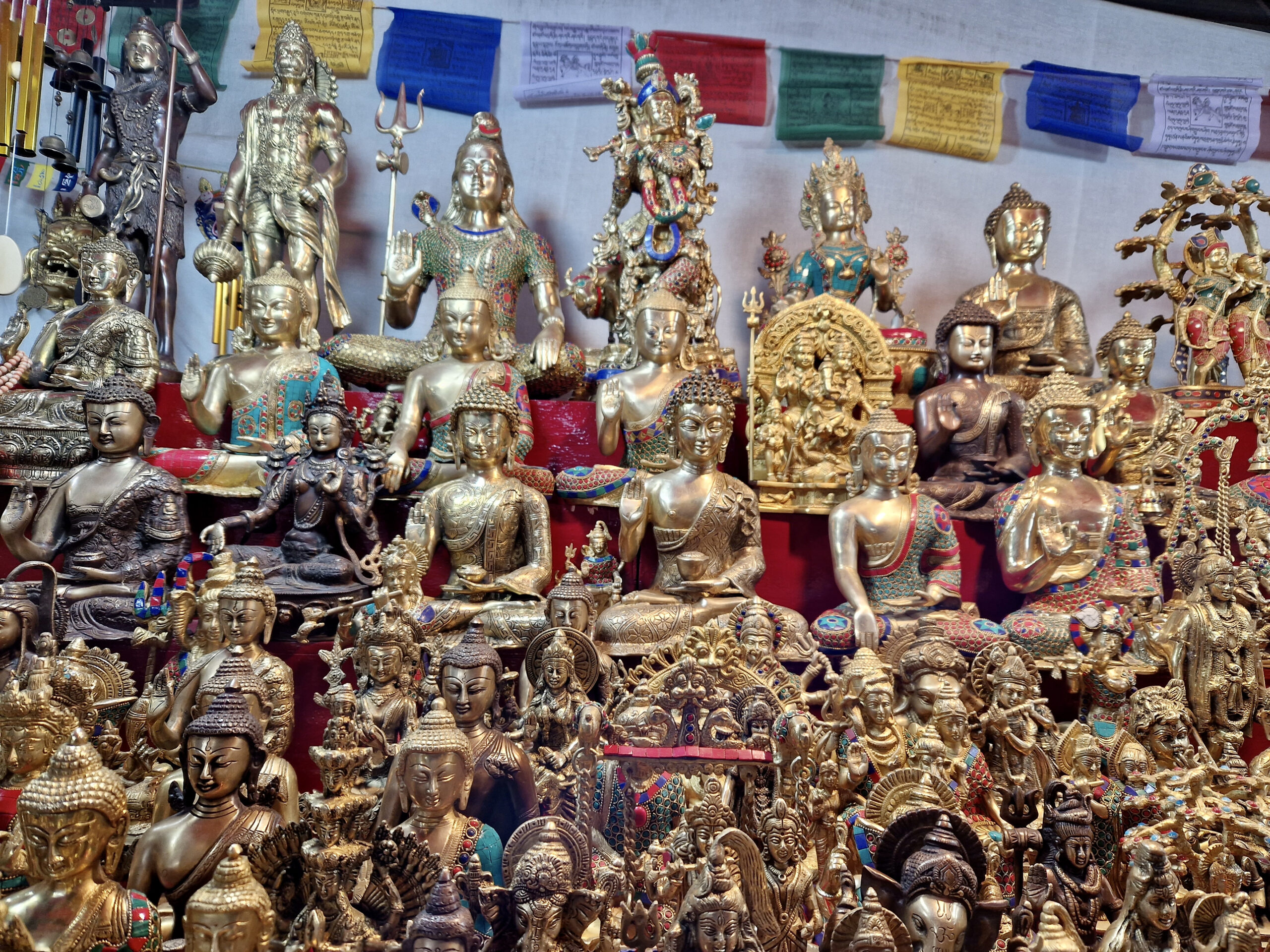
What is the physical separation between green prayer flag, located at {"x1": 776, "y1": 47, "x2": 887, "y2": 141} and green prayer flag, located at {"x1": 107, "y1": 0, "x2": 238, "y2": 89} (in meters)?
3.17

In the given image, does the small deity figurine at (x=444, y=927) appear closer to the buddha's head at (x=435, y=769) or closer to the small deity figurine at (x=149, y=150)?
the buddha's head at (x=435, y=769)

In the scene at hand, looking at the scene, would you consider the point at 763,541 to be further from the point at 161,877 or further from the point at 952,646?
the point at 161,877

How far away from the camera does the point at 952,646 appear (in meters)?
4.26

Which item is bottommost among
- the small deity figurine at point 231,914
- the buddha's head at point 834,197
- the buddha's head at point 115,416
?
the small deity figurine at point 231,914

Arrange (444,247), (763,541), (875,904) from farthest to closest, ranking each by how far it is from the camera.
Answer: (444,247), (763,541), (875,904)

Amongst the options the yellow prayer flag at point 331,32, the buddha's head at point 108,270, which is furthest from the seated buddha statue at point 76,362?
the yellow prayer flag at point 331,32

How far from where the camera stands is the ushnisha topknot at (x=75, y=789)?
3117mm

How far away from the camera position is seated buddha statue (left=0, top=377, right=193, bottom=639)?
5.07 meters

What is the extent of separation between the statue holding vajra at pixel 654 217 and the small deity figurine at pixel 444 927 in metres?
3.20

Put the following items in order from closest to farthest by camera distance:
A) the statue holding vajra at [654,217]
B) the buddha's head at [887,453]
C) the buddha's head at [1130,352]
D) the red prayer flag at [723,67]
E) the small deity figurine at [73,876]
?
the small deity figurine at [73,876] < the buddha's head at [887,453] < the buddha's head at [1130,352] < the statue holding vajra at [654,217] < the red prayer flag at [723,67]

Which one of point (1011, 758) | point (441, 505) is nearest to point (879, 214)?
point (441, 505)

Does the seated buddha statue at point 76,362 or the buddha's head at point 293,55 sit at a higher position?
the buddha's head at point 293,55

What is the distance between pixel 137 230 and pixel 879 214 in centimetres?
397

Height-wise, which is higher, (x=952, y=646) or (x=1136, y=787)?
(x=952, y=646)
